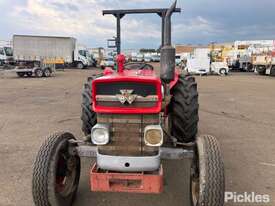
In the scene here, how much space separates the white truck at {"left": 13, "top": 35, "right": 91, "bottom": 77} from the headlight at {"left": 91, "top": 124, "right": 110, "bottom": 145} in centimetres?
2216

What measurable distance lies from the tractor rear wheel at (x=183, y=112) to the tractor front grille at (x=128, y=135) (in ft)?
4.25

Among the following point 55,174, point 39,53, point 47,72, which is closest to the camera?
point 55,174

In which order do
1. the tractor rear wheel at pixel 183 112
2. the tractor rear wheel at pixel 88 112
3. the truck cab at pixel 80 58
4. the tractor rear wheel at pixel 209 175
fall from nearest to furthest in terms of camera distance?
1. the tractor rear wheel at pixel 209 175
2. the tractor rear wheel at pixel 183 112
3. the tractor rear wheel at pixel 88 112
4. the truck cab at pixel 80 58

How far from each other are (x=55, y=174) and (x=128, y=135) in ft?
2.65

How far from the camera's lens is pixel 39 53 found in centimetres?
2705

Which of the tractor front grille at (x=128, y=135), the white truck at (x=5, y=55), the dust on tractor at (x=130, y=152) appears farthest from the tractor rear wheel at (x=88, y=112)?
the white truck at (x=5, y=55)

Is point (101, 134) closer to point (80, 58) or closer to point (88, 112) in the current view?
point (88, 112)

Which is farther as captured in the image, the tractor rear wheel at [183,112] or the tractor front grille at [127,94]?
the tractor rear wheel at [183,112]

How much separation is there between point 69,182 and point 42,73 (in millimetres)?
21715

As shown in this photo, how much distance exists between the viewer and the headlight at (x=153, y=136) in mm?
2975

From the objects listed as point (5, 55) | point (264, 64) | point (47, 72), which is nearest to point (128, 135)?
point (47, 72)

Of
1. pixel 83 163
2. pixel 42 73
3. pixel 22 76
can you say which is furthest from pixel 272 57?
pixel 83 163

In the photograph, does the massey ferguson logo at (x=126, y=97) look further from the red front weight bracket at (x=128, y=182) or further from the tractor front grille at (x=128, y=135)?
the red front weight bracket at (x=128, y=182)

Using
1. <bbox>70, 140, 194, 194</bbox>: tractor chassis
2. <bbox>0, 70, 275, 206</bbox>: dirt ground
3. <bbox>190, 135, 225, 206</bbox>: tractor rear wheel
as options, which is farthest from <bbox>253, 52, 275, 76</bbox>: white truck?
<bbox>70, 140, 194, 194</bbox>: tractor chassis
